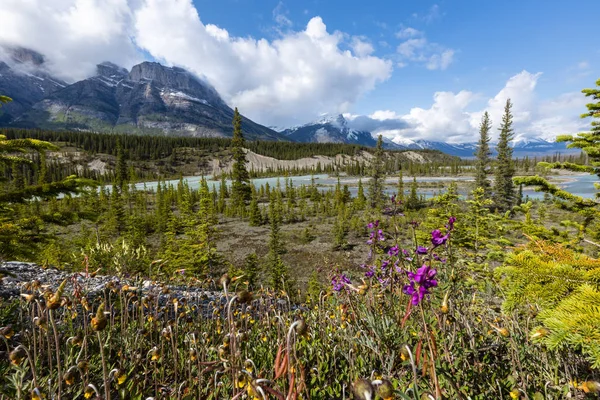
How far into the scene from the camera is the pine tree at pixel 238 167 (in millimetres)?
38688

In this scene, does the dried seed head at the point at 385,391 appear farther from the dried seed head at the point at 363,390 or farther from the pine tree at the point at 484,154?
the pine tree at the point at 484,154

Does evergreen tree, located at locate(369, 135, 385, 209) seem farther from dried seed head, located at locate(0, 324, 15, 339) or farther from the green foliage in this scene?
dried seed head, located at locate(0, 324, 15, 339)

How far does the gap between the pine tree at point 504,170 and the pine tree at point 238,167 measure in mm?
32837

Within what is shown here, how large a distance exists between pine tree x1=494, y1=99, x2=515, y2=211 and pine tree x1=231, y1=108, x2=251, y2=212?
3284 cm

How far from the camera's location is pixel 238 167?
128 ft

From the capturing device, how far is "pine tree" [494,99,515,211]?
108 feet

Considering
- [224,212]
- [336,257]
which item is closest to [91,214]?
[336,257]

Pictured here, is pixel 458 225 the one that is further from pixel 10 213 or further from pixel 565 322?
pixel 10 213

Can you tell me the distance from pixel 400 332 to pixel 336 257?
21.2 m

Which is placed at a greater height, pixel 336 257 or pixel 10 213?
pixel 10 213

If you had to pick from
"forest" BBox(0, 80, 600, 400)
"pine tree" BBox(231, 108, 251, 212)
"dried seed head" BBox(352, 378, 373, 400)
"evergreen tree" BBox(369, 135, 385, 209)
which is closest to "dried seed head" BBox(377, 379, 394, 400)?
"forest" BBox(0, 80, 600, 400)

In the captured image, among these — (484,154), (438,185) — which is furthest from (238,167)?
(438,185)

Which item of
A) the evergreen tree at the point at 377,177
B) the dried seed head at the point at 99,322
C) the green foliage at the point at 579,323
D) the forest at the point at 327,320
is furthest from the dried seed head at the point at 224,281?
the evergreen tree at the point at 377,177

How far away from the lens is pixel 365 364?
8.98 ft
